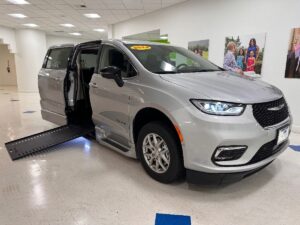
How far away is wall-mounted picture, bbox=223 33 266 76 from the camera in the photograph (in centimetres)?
414

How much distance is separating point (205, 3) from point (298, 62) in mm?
2499

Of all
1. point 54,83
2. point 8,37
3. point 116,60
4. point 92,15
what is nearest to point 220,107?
point 116,60

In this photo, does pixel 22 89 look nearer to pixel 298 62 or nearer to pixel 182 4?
pixel 182 4

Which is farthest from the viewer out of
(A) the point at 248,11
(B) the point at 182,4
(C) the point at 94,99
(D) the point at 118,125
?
(B) the point at 182,4

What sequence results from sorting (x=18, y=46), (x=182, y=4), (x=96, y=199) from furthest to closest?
1. (x=18, y=46)
2. (x=182, y=4)
3. (x=96, y=199)

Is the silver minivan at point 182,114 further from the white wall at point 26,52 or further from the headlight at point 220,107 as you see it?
the white wall at point 26,52

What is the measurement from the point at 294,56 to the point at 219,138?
314 centimetres

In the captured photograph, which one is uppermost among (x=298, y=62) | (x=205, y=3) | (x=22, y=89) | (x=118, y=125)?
(x=205, y=3)

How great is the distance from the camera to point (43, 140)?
2852 mm

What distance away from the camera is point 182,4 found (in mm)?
5715

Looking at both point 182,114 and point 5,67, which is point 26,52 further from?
point 182,114

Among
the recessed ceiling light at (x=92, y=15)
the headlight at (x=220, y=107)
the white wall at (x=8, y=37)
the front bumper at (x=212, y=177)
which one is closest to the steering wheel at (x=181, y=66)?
the headlight at (x=220, y=107)

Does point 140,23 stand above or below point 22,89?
above

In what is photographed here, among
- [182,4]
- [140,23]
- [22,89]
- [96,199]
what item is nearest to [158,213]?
[96,199]
